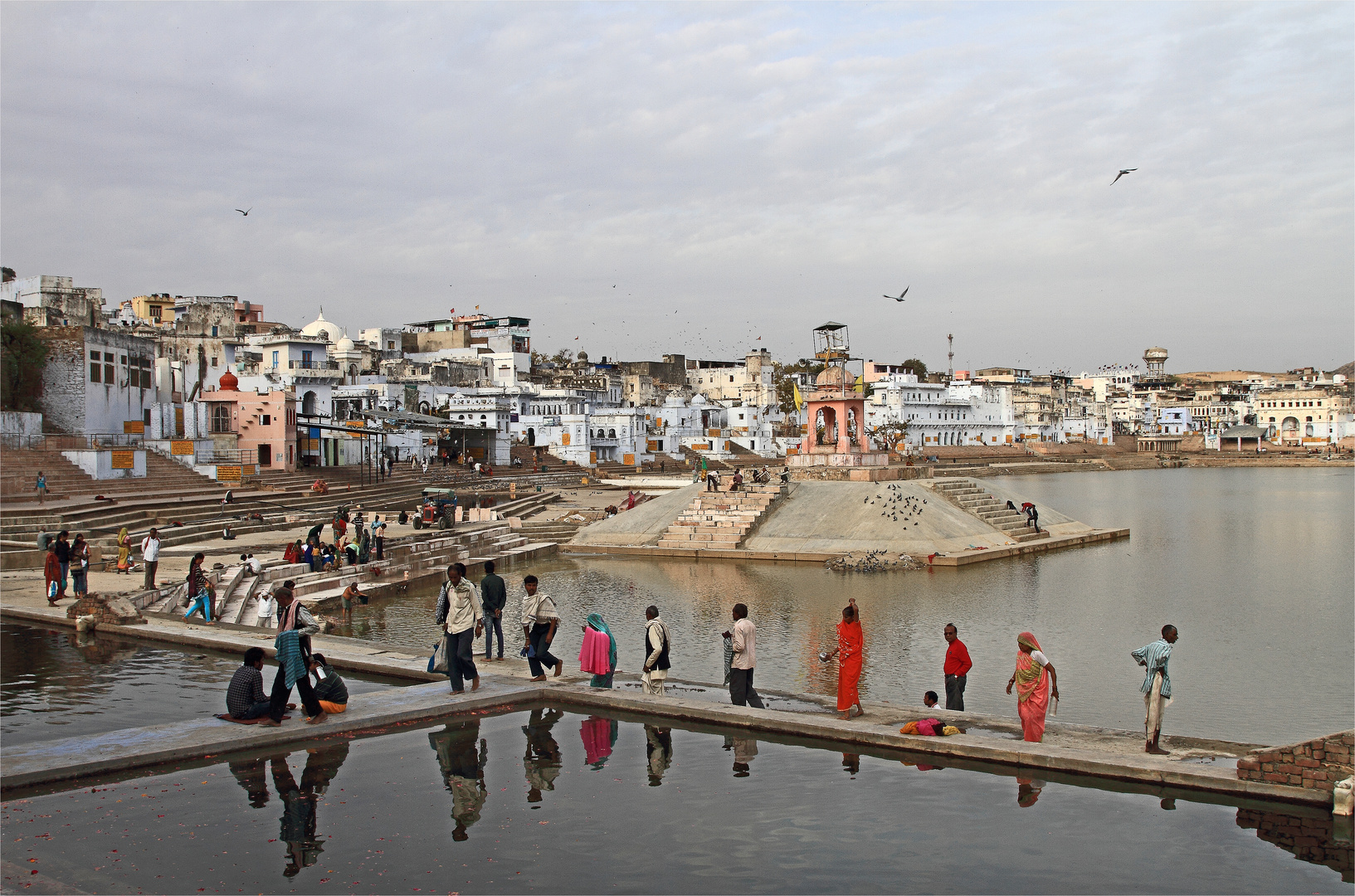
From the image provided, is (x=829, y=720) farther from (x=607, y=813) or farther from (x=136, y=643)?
(x=136, y=643)

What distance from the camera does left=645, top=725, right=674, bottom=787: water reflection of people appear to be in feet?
29.9

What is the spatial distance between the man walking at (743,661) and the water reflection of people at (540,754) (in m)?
2.05

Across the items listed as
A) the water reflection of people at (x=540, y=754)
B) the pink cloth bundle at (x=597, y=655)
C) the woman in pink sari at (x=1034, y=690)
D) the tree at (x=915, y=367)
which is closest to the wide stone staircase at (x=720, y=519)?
the pink cloth bundle at (x=597, y=655)

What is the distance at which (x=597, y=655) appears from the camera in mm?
11977

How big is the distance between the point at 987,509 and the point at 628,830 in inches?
→ 1311

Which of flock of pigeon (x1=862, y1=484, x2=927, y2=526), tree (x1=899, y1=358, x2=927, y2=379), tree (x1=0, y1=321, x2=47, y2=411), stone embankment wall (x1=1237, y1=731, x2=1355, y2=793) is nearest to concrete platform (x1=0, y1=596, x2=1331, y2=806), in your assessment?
stone embankment wall (x1=1237, y1=731, x2=1355, y2=793)

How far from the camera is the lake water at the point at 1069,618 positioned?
1485cm

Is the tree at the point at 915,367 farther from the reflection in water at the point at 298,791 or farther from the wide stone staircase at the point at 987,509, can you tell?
the reflection in water at the point at 298,791

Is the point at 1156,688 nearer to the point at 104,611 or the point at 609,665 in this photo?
the point at 609,665

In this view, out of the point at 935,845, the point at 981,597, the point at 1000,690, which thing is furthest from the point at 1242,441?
the point at 935,845

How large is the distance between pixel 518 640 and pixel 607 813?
9.94 metres

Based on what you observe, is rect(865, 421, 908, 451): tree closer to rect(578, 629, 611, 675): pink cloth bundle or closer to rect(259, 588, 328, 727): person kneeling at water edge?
rect(578, 629, 611, 675): pink cloth bundle

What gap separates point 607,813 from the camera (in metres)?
8.11

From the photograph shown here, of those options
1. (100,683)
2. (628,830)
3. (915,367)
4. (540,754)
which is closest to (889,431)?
(915,367)
